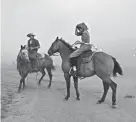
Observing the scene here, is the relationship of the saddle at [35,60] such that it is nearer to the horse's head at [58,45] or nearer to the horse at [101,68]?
the horse's head at [58,45]

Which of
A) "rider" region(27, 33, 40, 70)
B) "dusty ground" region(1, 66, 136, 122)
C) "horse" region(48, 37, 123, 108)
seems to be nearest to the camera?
"dusty ground" region(1, 66, 136, 122)

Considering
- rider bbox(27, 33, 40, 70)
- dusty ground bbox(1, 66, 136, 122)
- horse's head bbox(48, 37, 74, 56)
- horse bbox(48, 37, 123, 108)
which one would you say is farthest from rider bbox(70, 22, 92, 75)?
rider bbox(27, 33, 40, 70)

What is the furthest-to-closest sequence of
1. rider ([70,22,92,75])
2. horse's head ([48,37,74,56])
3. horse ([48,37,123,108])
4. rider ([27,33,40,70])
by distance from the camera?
1. rider ([27,33,40,70])
2. horse's head ([48,37,74,56])
3. rider ([70,22,92,75])
4. horse ([48,37,123,108])

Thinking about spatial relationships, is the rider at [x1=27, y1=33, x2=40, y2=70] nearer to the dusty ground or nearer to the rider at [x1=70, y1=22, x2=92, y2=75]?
the dusty ground

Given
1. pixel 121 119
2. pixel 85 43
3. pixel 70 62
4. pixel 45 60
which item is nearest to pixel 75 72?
pixel 70 62

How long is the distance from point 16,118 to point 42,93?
4128 mm

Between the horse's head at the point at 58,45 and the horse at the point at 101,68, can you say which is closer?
the horse at the point at 101,68

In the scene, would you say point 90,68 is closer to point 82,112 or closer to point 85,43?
point 85,43

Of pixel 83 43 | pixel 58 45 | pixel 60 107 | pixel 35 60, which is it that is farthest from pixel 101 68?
pixel 35 60

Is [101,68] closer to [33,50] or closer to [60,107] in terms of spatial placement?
[60,107]

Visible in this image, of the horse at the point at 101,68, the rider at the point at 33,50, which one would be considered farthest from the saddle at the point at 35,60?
the horse at the point at 101,68

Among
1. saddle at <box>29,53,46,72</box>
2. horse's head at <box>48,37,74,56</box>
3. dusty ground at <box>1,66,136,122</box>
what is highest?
horse's head at <box>48,37,74,56</box>

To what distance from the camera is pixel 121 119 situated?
7.51m

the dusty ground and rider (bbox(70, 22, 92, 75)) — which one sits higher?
rider (bbox(70, 22, 92, 75))
